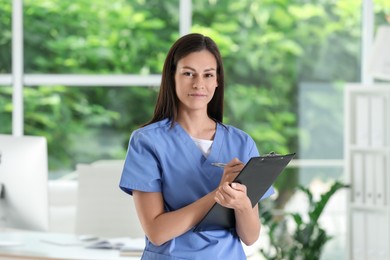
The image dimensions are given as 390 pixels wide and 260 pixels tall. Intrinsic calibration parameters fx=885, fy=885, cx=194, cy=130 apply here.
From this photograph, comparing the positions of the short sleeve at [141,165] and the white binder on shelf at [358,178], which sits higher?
the short sleeve at [141,165]

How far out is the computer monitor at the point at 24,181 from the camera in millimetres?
3254

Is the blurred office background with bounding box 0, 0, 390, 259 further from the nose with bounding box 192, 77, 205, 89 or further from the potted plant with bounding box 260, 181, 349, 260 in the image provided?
the nose with bounding box 192, 77, 205, 89

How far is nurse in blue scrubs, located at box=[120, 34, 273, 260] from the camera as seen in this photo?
2166 millimetres

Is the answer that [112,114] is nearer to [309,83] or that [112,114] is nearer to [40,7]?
[40,7]

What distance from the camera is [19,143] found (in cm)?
329

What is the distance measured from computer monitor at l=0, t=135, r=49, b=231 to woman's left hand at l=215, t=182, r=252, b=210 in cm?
130

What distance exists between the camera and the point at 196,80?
222 cm

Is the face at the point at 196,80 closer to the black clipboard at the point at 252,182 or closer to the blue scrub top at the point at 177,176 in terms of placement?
the blue scrub top at the point at 177,176

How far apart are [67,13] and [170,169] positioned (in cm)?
366

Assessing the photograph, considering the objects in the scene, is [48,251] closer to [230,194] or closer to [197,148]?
[197,148]

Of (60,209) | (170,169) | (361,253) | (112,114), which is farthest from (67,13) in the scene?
(170,169)

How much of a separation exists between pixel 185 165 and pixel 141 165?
4.4 inches

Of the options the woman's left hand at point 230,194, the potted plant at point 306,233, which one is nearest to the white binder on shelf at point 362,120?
the potted plant at point 306,233

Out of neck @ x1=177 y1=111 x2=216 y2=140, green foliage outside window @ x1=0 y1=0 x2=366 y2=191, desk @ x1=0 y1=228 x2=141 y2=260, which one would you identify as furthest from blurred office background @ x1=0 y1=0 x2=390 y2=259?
neck @ x1=177 y1=111 x2=216 y2=140
